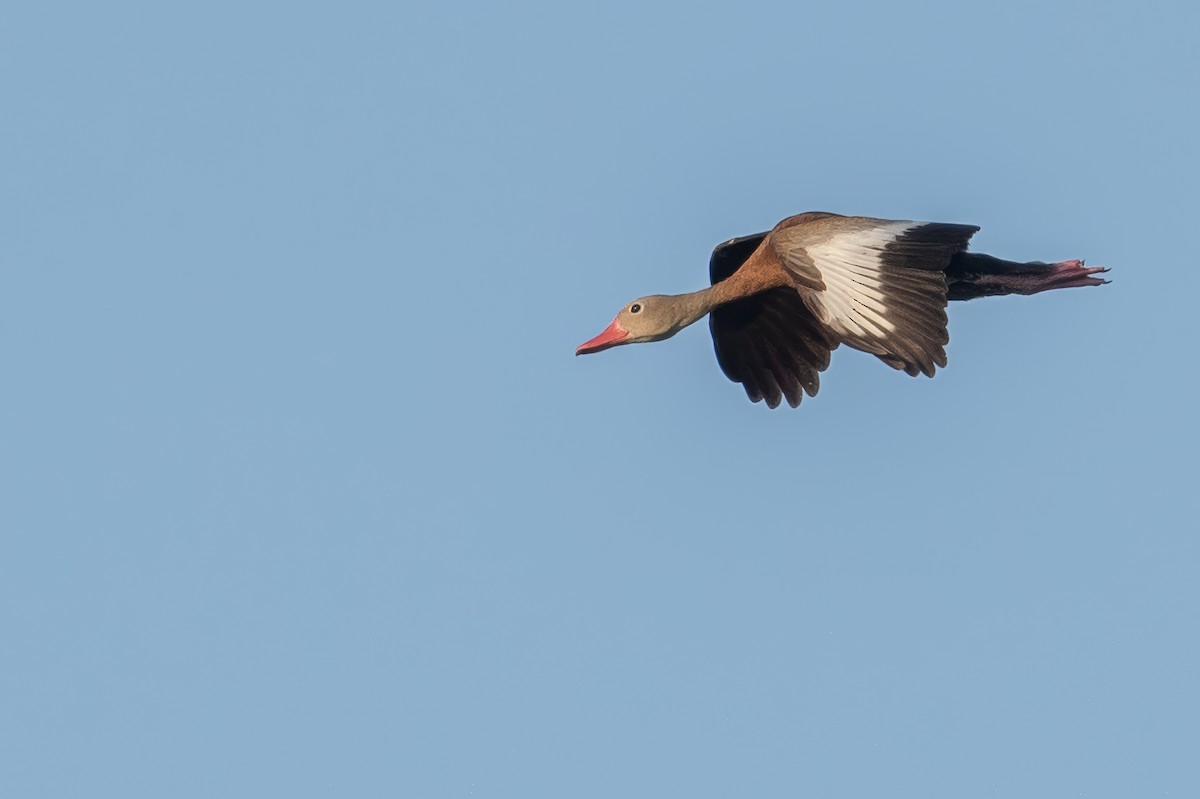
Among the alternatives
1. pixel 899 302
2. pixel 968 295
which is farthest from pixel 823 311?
pixel 968 295

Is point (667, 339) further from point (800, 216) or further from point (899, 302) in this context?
point (899, 302)

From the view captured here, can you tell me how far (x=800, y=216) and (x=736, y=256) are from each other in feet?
6.72

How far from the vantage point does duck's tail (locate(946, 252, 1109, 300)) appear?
18188mm

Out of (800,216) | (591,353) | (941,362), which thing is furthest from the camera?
(591,353)

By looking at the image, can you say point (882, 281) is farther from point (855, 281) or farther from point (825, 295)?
point (825, 295)

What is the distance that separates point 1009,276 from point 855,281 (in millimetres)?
2767

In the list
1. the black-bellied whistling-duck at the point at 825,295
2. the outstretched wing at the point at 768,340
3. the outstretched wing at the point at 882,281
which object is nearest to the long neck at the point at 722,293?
the black-bellied whistling-duck at the point at 825,295

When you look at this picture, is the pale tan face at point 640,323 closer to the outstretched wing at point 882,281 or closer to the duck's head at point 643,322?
the duck's head at point 643,322

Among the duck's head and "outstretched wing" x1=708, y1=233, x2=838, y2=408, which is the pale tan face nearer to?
the duck's head

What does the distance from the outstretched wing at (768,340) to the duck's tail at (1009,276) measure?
1.46 m

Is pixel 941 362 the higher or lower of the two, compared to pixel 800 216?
lower

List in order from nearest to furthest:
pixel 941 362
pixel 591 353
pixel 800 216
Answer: pixel 941 362
pixel 800 216
pixel 591 353

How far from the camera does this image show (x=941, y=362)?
622 inches

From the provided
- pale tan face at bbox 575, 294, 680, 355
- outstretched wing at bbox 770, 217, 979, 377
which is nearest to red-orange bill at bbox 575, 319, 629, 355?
pale tan face at bbox 575, 294, 680, 355
